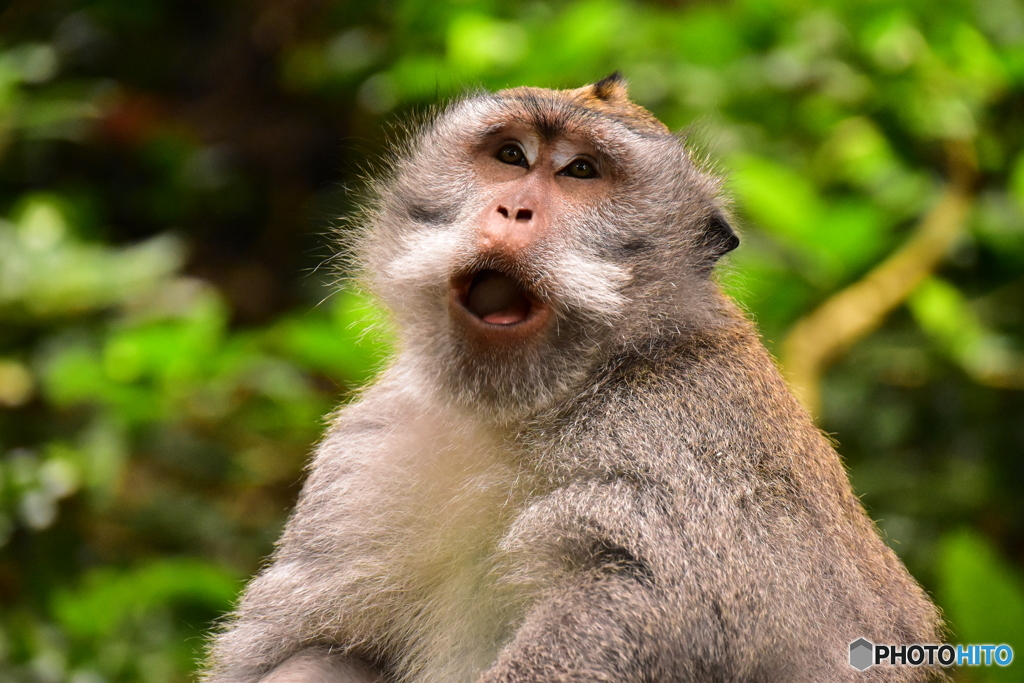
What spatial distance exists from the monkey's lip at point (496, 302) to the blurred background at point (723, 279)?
880 millimetres

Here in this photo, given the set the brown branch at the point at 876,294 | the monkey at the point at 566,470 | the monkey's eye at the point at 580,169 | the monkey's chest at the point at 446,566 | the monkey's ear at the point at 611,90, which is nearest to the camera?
the monkey at the point at 566,470

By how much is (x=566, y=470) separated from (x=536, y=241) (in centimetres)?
76

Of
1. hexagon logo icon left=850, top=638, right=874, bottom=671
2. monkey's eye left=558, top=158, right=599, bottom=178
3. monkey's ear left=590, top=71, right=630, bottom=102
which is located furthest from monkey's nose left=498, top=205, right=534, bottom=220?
hexagon logo icon left=850, top=638, right=874, bottom=671

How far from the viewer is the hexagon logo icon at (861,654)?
3258 mm

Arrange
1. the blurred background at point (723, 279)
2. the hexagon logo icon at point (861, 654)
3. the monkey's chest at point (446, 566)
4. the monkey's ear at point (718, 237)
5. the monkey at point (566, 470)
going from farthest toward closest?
the blurred background at point (723, 279) → the monkey's ear at point (718, 237) → the monkey's chest at point (446, 566) → the hexagon logo icon at point (861, 654) → the monkey at point (566, 470)

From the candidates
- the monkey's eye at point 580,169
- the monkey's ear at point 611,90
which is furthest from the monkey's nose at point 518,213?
the monkey's ear at point 611,90

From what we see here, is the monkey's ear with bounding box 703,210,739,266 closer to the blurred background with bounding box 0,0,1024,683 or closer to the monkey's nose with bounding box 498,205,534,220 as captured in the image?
the blurred background with bounding box 0,0,1024,683

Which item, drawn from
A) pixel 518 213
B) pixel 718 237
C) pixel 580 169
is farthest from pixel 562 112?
pixel 718 237

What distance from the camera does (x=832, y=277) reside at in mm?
5699

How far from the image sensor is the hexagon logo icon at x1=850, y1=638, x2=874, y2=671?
3258 mm

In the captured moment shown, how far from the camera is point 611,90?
4.23 m

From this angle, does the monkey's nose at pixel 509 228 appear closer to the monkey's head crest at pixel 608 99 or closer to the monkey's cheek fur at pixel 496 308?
the monkey's cheek fur at pixel 496 308

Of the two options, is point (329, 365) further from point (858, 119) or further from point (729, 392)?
point (858, 119)

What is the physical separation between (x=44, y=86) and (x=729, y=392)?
23.8 ft
